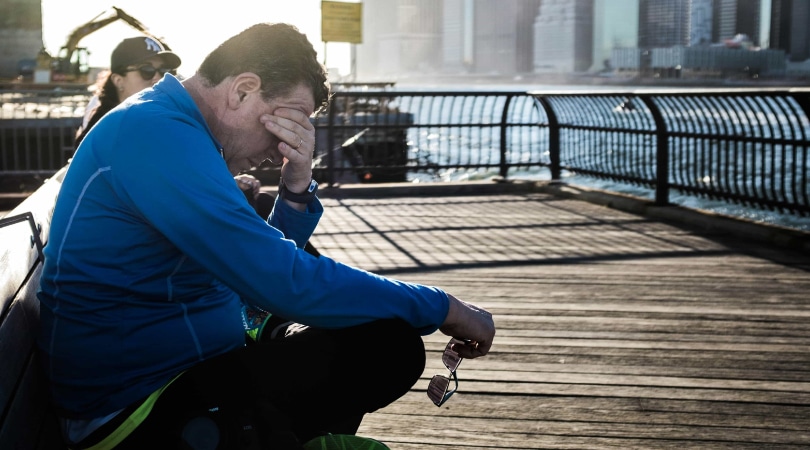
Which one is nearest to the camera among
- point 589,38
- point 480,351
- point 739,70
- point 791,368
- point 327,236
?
point 480,351

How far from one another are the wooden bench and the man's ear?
0.48 metres

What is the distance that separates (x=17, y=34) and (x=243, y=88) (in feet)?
190

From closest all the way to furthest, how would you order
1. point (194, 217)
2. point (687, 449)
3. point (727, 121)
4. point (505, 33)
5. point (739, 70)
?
point (194, 217)
point (687, 449)
point (727, 121)
point (739, 70)
point (505, 33)

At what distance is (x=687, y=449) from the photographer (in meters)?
2.91

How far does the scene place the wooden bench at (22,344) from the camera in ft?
5.01

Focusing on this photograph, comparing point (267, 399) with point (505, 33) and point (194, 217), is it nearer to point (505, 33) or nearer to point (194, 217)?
point (194, 217)

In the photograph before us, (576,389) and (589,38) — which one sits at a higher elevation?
(589,38)

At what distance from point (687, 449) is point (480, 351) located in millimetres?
1065

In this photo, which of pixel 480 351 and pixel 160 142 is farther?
pixel 480 351

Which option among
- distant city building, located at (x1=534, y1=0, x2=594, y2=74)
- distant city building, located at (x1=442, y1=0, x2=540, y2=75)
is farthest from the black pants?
distant city building, located at (x1=442, y1=0, x2=540, y2=75)

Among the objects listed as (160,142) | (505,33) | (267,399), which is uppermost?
(505,33)

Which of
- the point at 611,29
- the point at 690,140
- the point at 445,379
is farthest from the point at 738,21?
the point at 445,379

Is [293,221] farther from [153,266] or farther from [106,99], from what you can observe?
[106,99]

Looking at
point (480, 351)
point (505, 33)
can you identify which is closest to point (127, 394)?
point (480, 351)
